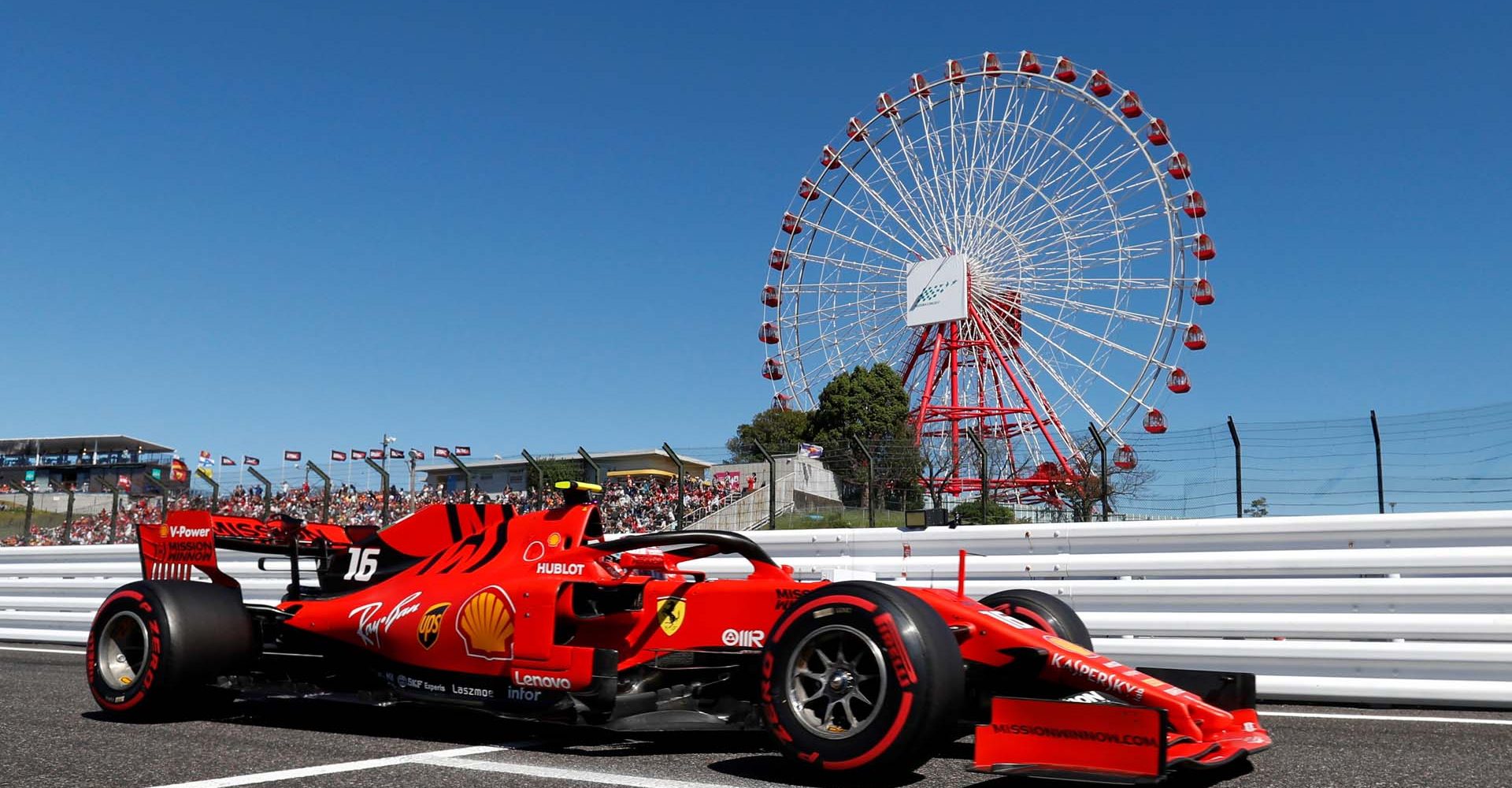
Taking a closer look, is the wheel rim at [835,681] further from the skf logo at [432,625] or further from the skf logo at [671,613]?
the skf logo at [432,625]

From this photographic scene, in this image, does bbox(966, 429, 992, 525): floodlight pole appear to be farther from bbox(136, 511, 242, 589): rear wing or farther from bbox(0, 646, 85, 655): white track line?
bbox(0, 646, 85, 655): white track line

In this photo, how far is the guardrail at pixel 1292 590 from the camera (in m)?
6.39

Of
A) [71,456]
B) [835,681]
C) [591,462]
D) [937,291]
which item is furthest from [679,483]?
[71,456]

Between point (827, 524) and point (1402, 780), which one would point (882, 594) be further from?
point (827, 524)

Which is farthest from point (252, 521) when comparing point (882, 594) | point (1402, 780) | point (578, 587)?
point (1402, 780)

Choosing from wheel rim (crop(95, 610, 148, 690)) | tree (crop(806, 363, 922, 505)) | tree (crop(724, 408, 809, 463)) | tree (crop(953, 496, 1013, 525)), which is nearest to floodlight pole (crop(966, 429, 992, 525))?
wheel rim (crop(95, 610, 148, 690))

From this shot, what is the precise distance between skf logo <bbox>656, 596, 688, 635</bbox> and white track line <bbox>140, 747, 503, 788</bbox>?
0.89 metres

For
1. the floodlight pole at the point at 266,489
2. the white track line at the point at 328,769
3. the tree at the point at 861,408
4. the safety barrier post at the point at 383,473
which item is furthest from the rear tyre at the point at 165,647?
the tree at the point at 861,408

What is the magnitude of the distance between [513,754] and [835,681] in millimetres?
1526

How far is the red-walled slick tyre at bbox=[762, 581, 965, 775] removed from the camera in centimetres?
405

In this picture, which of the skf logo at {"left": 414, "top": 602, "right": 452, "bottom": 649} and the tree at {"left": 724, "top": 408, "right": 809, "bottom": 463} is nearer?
the skf logo at {"left": 414, "top": 602, "right": 452, "bottom": 649}

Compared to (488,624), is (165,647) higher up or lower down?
lower down

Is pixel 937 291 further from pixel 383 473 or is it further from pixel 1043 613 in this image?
pixel 1043 613

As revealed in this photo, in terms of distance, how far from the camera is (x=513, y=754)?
499cm
